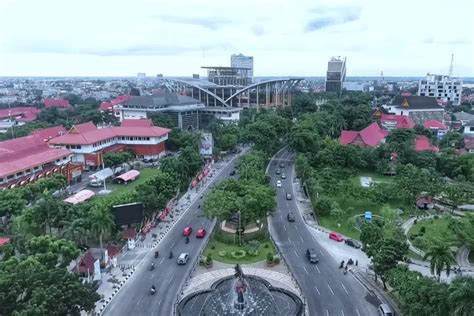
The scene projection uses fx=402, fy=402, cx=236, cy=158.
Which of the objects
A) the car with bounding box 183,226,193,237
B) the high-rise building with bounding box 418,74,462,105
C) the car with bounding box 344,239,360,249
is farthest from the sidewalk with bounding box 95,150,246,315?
the high-rise building with bounding box 418,74,462,105

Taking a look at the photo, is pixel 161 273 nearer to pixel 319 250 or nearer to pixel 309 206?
pixel 319 250

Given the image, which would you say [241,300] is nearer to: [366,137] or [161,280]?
[161,280]

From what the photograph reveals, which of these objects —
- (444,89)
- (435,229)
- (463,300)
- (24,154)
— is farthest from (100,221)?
(444,89)

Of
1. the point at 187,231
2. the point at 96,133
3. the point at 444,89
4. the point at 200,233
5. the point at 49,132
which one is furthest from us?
the point at 444,89

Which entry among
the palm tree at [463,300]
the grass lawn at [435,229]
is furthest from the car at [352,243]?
the palm tree at [463,300]

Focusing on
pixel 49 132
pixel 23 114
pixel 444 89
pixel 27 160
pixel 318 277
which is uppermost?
pixel 444 89

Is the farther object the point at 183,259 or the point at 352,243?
the point at 352,243
